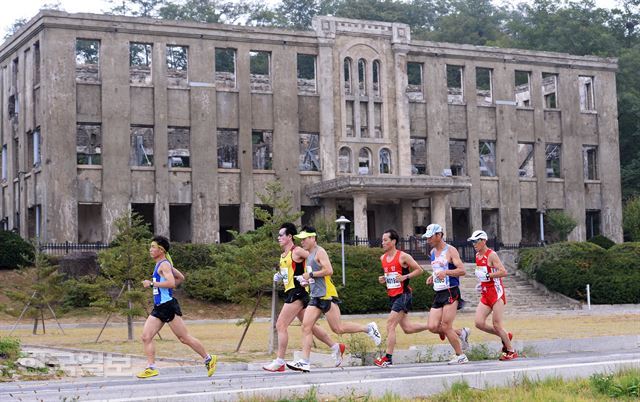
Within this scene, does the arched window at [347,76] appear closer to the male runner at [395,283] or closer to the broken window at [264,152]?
the broken window at [264,152]

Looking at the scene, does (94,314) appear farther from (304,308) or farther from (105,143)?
(304,308)

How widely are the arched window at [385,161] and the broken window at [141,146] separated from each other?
419 inches

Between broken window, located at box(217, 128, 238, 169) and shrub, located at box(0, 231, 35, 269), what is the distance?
1143 cm

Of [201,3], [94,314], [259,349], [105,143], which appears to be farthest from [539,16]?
[259,349]

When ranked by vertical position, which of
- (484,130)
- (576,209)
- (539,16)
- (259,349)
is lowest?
(259,349)

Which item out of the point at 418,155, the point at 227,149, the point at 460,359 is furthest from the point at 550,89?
the point at 460,359

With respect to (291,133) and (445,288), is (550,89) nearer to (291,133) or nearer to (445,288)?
(291,133)

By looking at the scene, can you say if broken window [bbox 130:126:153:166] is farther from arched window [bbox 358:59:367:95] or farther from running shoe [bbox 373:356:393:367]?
running shoe [bbox 373:356:393:367]

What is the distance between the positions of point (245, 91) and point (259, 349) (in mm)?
30424

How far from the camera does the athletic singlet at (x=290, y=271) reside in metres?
16.4

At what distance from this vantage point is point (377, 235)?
5416cm

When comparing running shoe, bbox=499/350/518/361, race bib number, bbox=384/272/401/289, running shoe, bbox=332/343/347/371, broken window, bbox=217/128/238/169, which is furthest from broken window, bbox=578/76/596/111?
running shoe, bbox=332/343/347/371

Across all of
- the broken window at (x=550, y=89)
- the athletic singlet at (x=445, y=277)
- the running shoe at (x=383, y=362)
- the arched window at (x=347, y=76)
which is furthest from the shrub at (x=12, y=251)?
the broken window at (x=550, y=89)

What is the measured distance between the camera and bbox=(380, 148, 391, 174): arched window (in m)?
53.8
